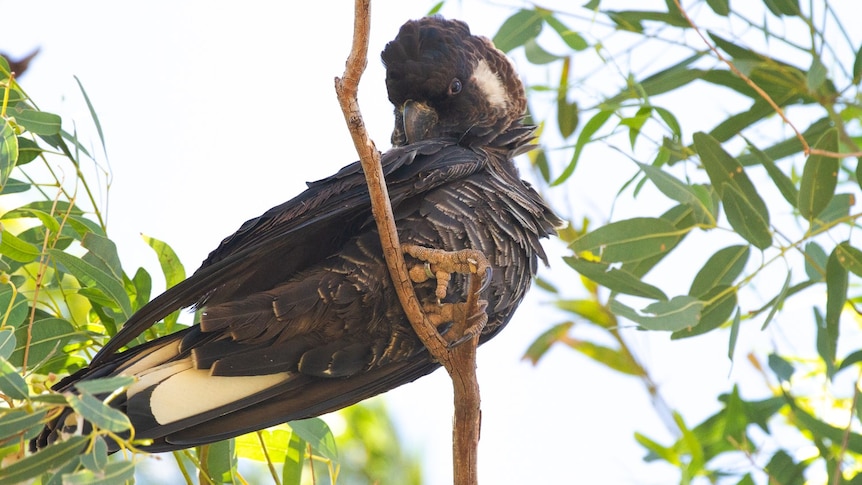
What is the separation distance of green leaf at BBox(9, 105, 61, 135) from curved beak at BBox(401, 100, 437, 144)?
0.89 m

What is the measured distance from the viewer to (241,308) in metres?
1.84

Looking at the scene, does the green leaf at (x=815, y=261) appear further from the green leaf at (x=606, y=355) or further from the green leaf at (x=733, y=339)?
the green leaf at (x=606, y=355)

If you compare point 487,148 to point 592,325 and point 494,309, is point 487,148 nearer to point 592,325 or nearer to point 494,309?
point 494,309

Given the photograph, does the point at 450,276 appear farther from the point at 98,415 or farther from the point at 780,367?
the point at 780,367

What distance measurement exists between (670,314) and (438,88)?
→ 86 centimetres

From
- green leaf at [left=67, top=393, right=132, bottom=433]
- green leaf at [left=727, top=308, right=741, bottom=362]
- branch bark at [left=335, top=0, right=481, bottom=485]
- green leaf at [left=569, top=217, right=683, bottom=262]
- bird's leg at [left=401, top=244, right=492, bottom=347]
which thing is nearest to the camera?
green leaf at [left=67, top=393, right=132, bottom=433]

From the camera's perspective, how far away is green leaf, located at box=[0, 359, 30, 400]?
1294 millimetres

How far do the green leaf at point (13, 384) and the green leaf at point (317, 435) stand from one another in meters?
0.75

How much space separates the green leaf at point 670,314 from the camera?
75.7 inches

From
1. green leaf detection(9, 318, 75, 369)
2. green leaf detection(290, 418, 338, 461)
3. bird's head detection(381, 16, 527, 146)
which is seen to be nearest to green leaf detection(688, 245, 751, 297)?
bird's head detection(381, 16, 527, 146)

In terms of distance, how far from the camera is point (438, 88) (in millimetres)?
2420

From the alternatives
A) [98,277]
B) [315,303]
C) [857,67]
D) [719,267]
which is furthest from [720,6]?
[98,277]

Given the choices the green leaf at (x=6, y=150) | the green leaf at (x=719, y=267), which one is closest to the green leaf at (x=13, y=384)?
the green leaf at (x=6, y=150)

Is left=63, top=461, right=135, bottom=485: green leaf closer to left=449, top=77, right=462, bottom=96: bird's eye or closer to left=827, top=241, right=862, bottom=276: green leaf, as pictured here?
left=449, top=77, right=462, bottom=96: bird's eye
